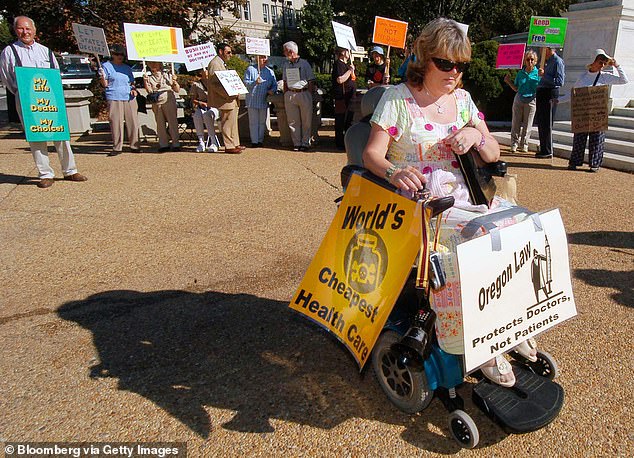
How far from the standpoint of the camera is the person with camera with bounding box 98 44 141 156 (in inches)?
349

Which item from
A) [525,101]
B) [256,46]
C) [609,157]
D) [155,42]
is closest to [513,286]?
[609,157]

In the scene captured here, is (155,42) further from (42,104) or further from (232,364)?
(232,364)

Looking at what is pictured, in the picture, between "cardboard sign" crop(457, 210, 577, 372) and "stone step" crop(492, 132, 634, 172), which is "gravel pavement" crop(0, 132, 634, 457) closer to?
"cardboard sign" crop(457, 210, 577, 372)

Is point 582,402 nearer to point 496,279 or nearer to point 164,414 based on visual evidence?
point 496,279

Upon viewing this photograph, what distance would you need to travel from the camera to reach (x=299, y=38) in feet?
174

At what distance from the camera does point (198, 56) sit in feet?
31.1

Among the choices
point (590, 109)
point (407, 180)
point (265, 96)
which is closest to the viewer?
point (407, 180)

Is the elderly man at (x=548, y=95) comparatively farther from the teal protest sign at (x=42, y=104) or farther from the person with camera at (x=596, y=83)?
the teal protest sign at (x=42, y=104)

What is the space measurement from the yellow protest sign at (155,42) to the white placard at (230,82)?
1.06 meters

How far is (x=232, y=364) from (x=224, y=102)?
7.31 m

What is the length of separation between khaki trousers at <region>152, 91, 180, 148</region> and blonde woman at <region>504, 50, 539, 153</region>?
21.8ft

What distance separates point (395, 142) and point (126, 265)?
280 cm

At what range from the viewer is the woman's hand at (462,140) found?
231cm

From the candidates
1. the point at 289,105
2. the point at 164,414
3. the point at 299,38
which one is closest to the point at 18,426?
the point at 164,414
